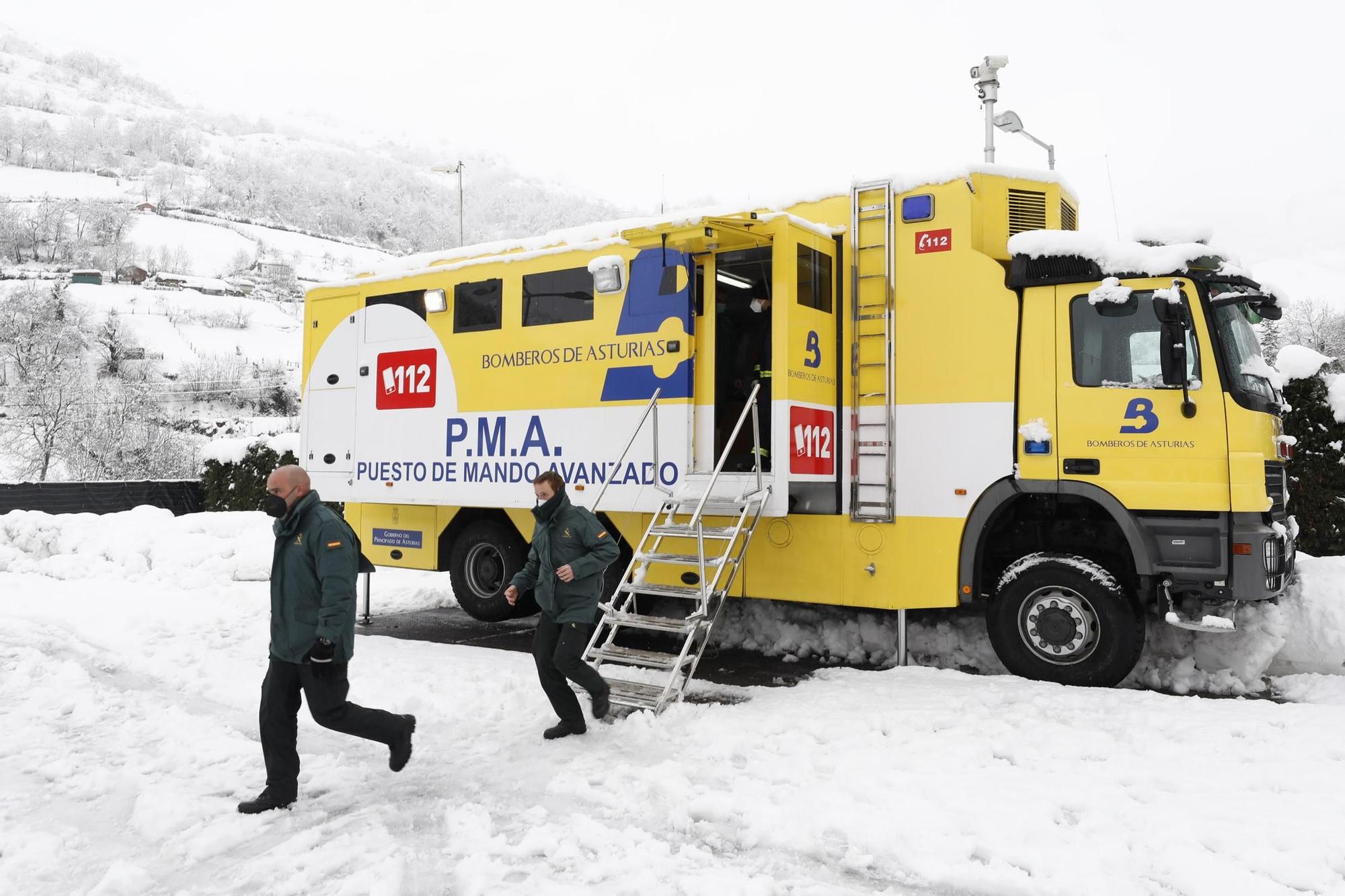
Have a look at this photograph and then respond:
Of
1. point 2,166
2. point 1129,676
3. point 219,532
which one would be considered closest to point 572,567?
point 1129,676

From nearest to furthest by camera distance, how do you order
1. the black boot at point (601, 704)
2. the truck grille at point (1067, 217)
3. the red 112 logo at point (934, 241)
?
1. the black boot at point (601, 704)
2. the red 112 logo at point (934, 241)
3. the truck grille at point (1067, 217)

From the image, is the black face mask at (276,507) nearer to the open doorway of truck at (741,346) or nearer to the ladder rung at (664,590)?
the ladder rung at (664,590)

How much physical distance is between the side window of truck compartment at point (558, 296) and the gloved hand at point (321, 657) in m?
4.38

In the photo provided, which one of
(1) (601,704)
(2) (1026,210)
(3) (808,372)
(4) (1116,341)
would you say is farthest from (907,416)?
(1) (601,704)

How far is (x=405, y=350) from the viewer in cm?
1038

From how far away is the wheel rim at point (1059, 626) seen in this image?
726cm

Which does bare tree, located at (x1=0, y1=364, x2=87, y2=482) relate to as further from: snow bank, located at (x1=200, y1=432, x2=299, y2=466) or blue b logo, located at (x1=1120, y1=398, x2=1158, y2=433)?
blue b logo, located at (x1=1120, y1=398, x2=1158, y2=433)

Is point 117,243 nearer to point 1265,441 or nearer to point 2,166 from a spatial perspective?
point 2,166

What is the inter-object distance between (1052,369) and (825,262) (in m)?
1.94

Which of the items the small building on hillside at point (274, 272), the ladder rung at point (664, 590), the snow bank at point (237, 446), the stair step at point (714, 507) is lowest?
the ladder rung at point (664, 590)

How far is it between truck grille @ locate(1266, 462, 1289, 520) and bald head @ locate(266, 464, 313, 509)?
6.18m

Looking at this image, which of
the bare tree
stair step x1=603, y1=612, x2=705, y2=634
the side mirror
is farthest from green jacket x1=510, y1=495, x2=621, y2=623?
the bare tree

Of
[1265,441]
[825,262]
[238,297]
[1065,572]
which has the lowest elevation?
[1065,572]

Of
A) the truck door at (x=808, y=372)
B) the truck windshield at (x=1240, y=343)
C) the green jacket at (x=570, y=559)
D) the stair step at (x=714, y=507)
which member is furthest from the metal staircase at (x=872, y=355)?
Answer: the green jacket at (x=570, y=559)
